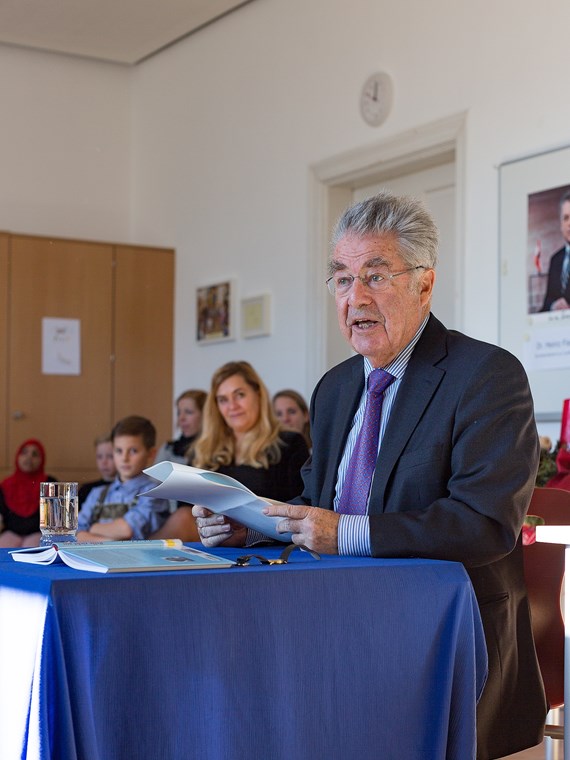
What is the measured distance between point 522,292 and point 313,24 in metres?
2.43

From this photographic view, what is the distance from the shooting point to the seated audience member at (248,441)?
187 inches

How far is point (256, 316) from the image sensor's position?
7.20 metres

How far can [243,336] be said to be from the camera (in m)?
7.34

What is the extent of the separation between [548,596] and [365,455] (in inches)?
29.3

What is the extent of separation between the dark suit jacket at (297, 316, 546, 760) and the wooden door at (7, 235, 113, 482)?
19.4ft

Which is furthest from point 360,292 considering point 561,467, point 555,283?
point 555,283

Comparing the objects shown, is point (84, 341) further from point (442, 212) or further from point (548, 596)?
point (548, 596)

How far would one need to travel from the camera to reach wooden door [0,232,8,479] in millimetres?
7699

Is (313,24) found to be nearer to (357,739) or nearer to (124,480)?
(124,480)

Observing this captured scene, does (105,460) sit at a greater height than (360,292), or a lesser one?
lesser

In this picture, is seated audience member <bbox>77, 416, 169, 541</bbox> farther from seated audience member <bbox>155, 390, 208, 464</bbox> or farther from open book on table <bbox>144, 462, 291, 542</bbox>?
open book on table <bbox>144, 462, 291, 542</bbox>

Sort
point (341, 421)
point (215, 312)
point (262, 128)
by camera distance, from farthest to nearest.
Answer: point (215, 312)
point (262, 128)
point (341, 421)

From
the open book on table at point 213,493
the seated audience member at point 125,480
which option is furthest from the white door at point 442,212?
the open book on table at point 213,493

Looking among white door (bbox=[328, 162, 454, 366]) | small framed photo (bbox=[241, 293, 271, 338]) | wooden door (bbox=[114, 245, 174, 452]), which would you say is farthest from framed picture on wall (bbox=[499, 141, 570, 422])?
wooden door (bbox=[114, 245, 174, 452])
